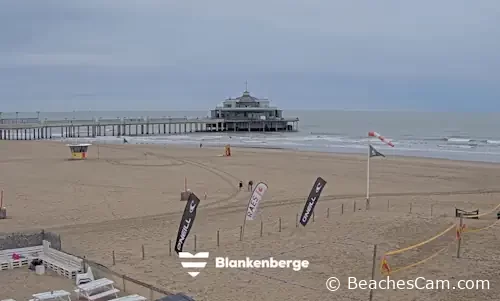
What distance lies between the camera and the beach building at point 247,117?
268 feet

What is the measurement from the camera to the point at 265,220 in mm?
16344

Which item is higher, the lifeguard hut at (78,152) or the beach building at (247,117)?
the beach building at (247,117)

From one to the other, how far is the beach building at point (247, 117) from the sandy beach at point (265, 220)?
1934 inches

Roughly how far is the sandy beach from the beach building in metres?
49.1

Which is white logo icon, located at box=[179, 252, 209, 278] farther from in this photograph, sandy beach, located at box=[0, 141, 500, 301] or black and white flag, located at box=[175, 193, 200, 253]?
black and white flag, located at box=[175, 193, 200, 253]

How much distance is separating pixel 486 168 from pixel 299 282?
27.0 m

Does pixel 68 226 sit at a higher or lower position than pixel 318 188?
lower

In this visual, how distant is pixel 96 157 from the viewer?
36562 millimetres

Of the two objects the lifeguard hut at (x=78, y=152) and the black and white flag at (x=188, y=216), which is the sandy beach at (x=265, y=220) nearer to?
the black and white flag at (x=188, y=216)

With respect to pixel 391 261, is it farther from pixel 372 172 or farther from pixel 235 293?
pixel 372 172

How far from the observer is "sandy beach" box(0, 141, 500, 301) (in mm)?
10617

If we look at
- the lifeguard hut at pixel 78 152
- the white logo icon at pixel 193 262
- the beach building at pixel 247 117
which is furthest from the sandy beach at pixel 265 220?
the beach building at pixel 247 117

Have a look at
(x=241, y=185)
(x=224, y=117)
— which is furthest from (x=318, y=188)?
(x=224, y=117)

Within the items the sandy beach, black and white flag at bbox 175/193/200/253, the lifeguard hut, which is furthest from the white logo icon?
the lifeguard hut
